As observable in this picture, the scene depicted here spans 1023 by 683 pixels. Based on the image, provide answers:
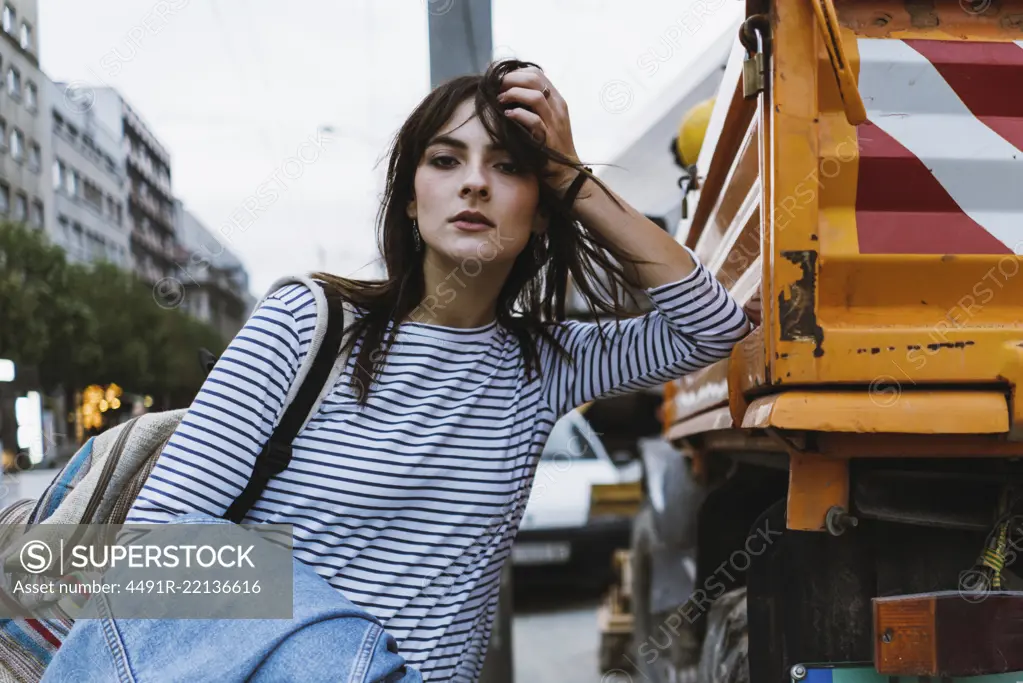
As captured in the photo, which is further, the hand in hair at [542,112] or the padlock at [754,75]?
the hand in hair at [542,112]

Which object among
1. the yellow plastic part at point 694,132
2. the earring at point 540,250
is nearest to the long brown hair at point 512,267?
the earring at point 540,250

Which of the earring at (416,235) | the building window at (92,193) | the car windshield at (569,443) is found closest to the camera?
the earring at (416,235)

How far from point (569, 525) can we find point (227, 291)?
1727 inches

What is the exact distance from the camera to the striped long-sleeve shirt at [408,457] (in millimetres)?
1514

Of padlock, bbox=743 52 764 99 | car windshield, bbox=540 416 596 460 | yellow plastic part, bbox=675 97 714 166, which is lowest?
padlock, bbox=743 52 764 99

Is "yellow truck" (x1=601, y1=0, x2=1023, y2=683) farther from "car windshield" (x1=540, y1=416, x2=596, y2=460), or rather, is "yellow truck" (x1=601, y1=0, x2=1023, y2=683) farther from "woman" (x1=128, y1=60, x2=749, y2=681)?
"car windshield" (x1=540, y1=416, x2=596, y2=460)

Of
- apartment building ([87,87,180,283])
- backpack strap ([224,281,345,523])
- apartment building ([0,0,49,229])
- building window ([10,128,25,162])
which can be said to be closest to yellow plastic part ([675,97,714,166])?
backpack strap ([224,281,345,523])

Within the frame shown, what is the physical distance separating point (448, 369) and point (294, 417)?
13.6 inches

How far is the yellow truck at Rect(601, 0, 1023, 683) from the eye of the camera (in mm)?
1369

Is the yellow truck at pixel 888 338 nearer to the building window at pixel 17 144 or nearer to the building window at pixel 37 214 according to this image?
the building window at pixel 17 144

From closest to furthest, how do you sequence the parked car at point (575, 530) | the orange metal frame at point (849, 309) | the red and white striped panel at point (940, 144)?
Result: the orange metal frame at point (849, 309) < the red and white striped panel at point (940, 144) < the parked car at point (575, 530)

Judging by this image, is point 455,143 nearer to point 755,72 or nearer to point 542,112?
point 542,112

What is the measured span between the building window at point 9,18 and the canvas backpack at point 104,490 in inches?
130

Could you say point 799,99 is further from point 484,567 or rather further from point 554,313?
point 484,567
